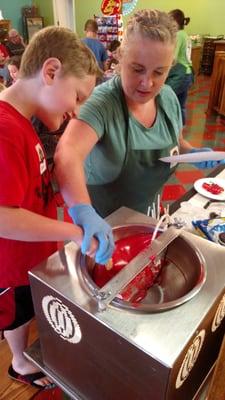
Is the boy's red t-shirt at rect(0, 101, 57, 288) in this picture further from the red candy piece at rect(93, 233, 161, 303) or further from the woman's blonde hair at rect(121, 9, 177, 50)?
the woman's blonde hair at rect(121, 9, 177, 50)

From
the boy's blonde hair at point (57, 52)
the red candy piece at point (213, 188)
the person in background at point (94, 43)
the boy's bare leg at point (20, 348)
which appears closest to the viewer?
the boy's blonde hair at point (57, 52)

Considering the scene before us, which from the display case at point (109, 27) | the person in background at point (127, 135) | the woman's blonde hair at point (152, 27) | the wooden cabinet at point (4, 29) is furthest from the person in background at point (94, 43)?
the woman's blonde hair at point (152, 27)

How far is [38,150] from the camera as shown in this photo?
832 millimetres

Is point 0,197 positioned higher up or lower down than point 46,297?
higher up

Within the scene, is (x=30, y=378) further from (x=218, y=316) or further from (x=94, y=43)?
(x=94, y=43)

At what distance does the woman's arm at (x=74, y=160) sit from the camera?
0.81m

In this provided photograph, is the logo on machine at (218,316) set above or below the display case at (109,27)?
below

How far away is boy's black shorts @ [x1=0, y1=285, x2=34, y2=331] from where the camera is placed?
3.01 feet

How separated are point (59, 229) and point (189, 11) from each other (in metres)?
9.49

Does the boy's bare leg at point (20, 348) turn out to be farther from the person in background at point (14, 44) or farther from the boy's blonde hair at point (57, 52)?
the person in background at point (14, 44)

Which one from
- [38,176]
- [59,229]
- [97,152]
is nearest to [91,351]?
[59,229]

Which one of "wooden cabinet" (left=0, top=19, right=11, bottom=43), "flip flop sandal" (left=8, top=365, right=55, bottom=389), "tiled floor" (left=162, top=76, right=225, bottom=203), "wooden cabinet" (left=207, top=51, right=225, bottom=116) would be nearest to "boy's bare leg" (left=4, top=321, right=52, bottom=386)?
"flip flop sandal" (left=8, top=365, right=55, bottom=389)

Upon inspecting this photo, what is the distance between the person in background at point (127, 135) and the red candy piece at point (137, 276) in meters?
0.08

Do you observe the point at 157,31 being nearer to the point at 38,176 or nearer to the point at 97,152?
the point at 97,152
